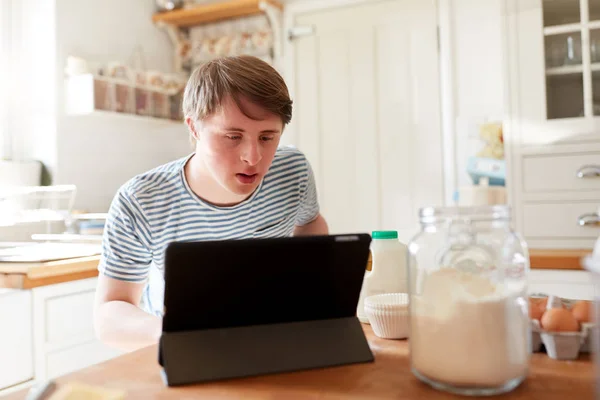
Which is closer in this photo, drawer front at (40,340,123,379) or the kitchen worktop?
the kitchen worktop

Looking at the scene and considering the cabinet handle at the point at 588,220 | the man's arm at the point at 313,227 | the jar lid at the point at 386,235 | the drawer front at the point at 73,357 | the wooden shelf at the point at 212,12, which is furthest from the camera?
the wooden shelf at the point at 212,12

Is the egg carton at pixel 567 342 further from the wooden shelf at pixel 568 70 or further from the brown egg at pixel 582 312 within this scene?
the wooden shelf at pixel 568 70

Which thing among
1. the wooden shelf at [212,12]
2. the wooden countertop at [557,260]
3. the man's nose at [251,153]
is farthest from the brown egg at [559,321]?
the wooden shelf at [212,12]

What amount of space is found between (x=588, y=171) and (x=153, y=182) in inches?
67.0

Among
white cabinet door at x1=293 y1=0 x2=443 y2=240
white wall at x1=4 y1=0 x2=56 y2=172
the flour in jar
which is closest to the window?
white wall at x1=4 y1=0 x2=56 y2=172

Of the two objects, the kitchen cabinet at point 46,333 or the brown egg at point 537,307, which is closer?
the brown egg at point 537,307

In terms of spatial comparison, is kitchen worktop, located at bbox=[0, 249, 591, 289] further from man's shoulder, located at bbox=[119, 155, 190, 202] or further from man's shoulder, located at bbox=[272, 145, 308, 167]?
man's shoulder, located at bbox=[272, 145, 308, 167]

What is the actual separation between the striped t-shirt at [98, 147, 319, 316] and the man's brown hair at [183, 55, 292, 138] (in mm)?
202

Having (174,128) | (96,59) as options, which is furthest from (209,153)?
(174,128)

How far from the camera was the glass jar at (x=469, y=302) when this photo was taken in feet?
1.85

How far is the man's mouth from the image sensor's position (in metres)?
1.04

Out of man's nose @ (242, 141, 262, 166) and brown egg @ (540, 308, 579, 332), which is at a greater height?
man's nose @ (242, 141, 262, 166)

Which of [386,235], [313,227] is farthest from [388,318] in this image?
[313,227]

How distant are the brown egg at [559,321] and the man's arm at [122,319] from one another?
1.92 feet
